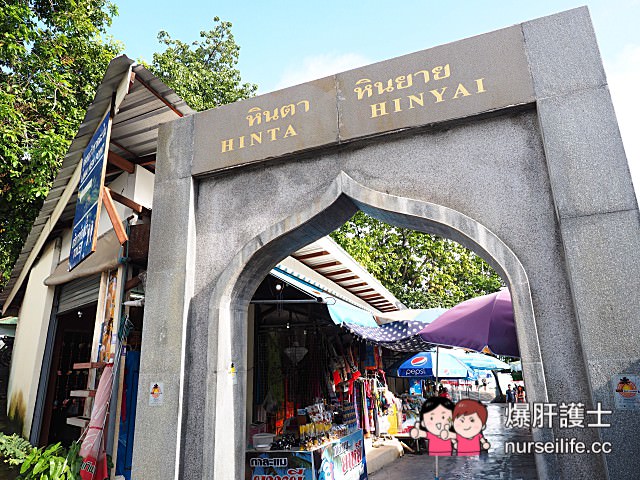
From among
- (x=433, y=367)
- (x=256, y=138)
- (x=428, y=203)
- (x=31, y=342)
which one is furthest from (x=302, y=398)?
(x=31, y=342)

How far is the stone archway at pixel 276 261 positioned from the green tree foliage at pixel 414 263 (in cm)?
1486

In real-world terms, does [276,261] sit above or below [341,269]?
below

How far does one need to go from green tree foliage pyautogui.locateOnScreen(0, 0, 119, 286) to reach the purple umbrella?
9.76m

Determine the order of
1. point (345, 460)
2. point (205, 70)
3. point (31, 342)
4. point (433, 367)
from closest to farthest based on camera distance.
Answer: point (345, 460) → point (31, 342) → point (433, 367) → point (205, 70)

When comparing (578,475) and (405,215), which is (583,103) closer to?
(405,215)

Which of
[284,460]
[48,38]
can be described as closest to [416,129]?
[284,460]

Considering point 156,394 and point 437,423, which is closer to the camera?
point 437,423

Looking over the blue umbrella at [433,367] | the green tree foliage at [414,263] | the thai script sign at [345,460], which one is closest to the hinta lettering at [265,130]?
the thai script sign at [345,460]

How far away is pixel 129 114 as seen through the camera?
251 inches

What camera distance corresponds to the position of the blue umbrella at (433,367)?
10797mm

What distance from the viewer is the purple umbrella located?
4742 mm

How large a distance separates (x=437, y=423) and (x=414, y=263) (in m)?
17.1

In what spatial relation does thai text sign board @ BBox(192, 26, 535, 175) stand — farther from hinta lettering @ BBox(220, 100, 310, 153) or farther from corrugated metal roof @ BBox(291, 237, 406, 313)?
corrugated metal roof @ BBox(291, 237, 406, 313)

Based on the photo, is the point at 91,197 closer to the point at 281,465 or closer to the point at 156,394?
the point at 156,394
